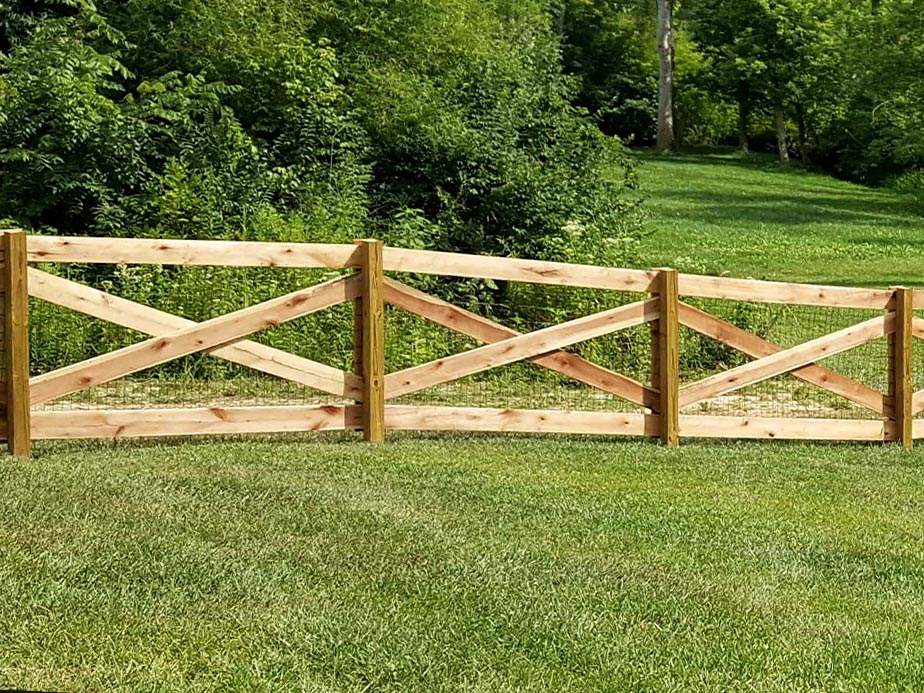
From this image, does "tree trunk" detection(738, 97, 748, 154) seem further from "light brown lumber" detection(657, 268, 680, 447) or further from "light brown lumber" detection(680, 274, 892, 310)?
"light brown lumber" detection(657, 268, 680, 447)

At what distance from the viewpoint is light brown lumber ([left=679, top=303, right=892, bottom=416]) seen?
34.9 feet

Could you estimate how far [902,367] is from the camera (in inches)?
445

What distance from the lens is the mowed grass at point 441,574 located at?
5.04 meters

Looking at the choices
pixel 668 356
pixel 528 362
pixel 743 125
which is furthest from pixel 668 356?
pixel 743 125

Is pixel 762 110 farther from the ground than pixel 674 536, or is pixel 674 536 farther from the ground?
pixel 762 110

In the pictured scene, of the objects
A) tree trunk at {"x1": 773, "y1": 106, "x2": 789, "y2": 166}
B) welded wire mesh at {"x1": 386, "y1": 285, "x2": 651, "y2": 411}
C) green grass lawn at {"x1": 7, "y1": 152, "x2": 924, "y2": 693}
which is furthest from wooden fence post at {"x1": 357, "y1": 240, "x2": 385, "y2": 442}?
tree trunk at {"x1": 773, "y1": 106, "x2": 789, "y2": 166}

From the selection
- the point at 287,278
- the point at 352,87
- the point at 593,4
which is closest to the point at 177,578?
the point at 287,278

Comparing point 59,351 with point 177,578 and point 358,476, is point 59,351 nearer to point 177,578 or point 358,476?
point 358,476

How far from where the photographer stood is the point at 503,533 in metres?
7.07

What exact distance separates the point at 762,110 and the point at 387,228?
44.7 m

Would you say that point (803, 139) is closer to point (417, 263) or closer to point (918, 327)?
point (918, 327)

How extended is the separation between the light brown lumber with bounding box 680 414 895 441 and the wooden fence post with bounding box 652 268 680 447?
0.53 feet

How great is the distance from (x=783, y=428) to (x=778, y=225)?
23529 mm

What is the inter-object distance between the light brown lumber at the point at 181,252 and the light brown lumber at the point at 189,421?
1.00 meters
